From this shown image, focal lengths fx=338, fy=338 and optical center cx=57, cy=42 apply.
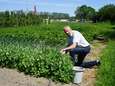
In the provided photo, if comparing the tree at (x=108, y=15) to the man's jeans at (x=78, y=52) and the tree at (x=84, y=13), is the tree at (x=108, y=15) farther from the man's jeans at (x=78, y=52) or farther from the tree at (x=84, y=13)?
the man's jeans at (x=78, y=52)

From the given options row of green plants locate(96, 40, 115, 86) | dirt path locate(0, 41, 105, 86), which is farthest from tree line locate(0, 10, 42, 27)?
dirt path locate(0, 41, 105, 86)

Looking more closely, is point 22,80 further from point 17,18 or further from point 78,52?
point 17,18

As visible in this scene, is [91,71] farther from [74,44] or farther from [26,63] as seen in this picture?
[26,63]

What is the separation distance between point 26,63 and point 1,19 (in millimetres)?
25504

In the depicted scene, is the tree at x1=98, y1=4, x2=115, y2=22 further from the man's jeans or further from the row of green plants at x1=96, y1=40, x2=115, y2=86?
the man's jeans

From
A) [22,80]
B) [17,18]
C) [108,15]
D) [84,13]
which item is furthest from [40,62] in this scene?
[84,13]

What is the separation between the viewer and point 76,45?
867cm

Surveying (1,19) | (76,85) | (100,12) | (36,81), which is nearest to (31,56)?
(36,81)

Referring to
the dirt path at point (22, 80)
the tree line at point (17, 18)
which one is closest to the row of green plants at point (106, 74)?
the dirt path at point (22, 80)

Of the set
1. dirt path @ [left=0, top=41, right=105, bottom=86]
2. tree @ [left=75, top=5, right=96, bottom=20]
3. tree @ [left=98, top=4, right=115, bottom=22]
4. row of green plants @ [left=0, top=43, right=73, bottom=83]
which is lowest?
tree @ [left=75, top=5, right=96, bottom=20]

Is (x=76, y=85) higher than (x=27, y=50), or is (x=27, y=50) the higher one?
(x=27, y=50)

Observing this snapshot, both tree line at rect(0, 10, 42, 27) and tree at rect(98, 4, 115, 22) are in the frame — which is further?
tree at rect(98, 4, 115, 22)

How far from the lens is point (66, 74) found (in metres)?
7.64

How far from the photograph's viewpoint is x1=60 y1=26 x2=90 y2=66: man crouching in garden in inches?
334
